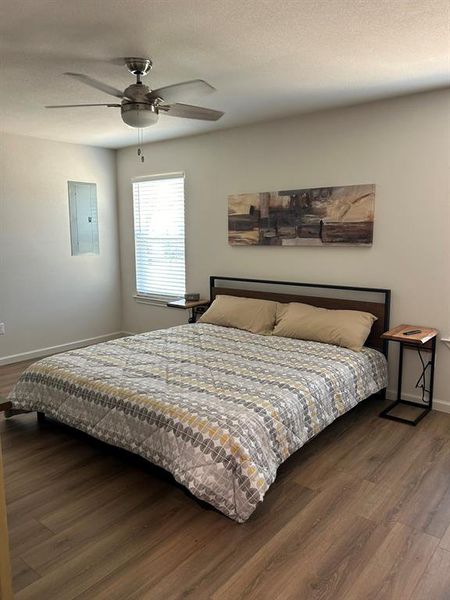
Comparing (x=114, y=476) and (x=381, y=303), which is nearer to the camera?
(x=114, y=476)

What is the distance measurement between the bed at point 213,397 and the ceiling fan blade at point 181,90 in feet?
5.75

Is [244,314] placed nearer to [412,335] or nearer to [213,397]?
[412,335]

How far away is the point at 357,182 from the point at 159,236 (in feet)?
Result: 8.60

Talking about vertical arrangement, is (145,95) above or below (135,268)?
above

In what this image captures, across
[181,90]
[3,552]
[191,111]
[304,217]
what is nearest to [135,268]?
[304,217]

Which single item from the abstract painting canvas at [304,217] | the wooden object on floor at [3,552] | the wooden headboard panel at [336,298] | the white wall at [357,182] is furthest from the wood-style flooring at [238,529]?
the abstract painting canvas at [304,217]

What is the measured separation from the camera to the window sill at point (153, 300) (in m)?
5.58

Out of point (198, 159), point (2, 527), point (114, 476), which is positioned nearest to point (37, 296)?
point (198, 159)

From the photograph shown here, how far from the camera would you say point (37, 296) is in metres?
5.11

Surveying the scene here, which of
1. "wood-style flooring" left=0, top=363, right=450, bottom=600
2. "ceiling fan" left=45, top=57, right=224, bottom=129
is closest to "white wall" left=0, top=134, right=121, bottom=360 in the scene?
"wood-style flooring" left=0, top=363, right=450, bottom=600

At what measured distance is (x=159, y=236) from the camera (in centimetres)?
555

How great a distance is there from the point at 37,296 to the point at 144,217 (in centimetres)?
163

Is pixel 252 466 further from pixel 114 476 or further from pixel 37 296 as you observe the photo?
pixel 37 296

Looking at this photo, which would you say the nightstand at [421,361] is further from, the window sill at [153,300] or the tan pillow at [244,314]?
the window sill at [153,300]
